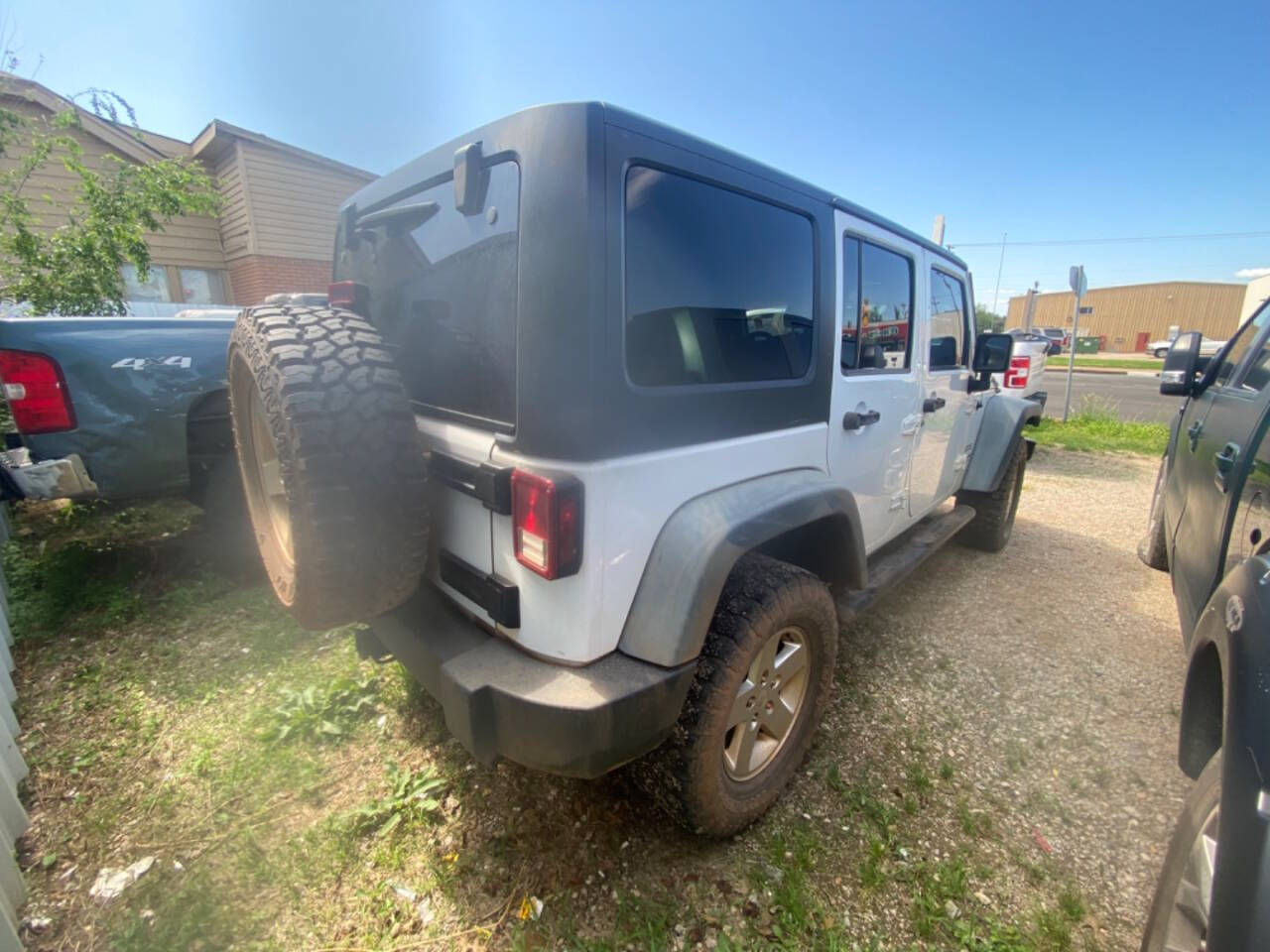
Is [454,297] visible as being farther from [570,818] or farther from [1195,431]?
[1195,431]

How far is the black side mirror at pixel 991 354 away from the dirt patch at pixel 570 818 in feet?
5.70

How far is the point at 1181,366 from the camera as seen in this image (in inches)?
114

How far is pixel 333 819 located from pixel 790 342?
2.36 m

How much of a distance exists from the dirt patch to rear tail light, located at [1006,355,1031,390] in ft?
19.8

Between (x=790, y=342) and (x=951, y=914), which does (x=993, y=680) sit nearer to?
(x=951, y=914)

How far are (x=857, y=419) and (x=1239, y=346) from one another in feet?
7.15

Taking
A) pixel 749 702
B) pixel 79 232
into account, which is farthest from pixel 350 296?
pixel 79 232

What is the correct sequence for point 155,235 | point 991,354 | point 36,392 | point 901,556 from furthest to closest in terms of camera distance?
point 155,235
point 991,354
point 901,556
point 36,392

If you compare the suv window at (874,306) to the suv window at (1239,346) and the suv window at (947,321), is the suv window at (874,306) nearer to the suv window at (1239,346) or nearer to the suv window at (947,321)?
the suv window at (947,321)

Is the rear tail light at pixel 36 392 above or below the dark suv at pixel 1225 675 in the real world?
above

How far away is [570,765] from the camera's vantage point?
1.44 m

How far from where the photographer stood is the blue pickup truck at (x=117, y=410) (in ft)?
9.56

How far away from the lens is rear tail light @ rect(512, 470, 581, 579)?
55.1 inches

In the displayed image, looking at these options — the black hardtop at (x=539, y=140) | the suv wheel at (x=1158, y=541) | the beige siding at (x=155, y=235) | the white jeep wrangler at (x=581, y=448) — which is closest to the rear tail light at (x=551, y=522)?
the white jeep wrangler at (x=581, y=448)
